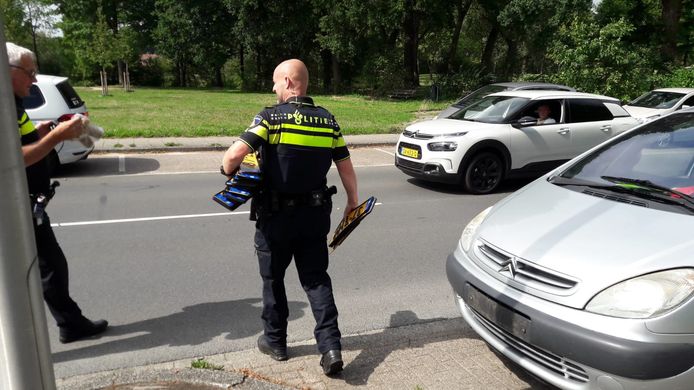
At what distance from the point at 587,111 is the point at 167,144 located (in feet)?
29.7

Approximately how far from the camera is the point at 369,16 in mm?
27922

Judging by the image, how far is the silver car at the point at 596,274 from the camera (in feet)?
7.92

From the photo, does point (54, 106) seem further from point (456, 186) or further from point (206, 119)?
point (206, 119)

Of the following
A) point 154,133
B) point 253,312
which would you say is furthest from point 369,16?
point 253,312

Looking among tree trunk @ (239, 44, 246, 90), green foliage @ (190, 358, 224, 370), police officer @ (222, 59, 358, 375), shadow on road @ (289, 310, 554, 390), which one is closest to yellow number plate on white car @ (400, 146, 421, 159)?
shadow on road @ (289, 310, 554, 390)

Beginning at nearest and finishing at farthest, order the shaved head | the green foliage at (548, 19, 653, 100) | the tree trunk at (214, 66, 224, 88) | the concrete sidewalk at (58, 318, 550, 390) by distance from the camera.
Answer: the concrete sidewalk at (58, 318, 550, 390), the shaved head, the green foliage at (548, 19, 653, 100), the tree trunk at (214, 66, 224, 88)

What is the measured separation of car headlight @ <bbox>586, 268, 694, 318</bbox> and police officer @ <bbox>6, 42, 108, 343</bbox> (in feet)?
9.33

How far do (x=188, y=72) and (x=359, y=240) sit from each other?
49.8 meters

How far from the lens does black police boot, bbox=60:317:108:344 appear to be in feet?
12.2

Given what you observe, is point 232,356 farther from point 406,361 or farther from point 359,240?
point 359,240

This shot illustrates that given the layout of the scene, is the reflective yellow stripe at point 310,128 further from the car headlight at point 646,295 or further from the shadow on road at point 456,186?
the shadow on road at point 456,186

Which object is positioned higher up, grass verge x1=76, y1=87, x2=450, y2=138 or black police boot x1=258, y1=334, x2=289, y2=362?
grass verge x1=76, y1=87, x2=450, y2=138

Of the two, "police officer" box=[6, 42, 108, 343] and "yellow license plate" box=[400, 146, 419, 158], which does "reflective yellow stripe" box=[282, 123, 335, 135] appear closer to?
"police officer" box=[6, 42, 108, 343]

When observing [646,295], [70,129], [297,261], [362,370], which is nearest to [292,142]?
[297,261]
